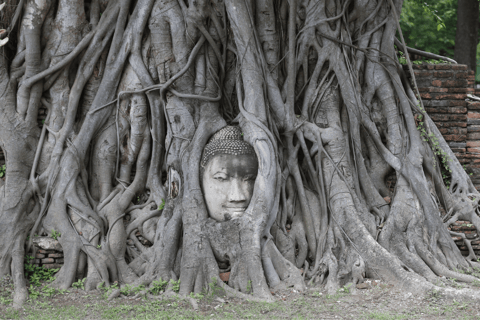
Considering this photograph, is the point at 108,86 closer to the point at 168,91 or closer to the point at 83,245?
the point at 168,91

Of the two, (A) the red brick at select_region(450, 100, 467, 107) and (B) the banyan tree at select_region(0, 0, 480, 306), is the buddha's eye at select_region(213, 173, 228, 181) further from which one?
(A) the red brick at select_region(450, 100, 467, 107)

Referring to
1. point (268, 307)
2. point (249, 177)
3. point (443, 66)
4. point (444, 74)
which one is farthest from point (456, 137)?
point (268, 307)

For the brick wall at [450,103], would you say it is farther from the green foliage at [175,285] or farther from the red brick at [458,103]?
the green foliage at [175,285]

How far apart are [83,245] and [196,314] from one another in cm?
159

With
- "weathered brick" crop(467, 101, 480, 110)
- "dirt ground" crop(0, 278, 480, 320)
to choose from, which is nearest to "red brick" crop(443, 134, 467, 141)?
"weathered brick" crop(467, 101, 480, 110)

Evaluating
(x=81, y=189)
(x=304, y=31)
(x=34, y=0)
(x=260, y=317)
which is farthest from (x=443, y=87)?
(x=34, y=0)

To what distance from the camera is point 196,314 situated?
382 cm

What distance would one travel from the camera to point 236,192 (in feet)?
15.0

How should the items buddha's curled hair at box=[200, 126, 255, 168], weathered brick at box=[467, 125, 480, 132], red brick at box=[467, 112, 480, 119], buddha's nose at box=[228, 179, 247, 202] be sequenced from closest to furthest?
buddha's nose at box=[228, 179, 247, 202] < buddha's curled hair at box=[200, 126, 255, 168] < weathered brick at box=[467, 125, 480, 132] < red brick at box=[467, 112, 480, 119]

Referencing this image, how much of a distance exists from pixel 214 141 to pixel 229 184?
0.49 meters

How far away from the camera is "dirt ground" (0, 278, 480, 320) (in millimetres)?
3668

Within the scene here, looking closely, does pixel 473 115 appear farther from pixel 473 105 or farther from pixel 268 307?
pixel 268 307

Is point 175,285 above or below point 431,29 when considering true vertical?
below

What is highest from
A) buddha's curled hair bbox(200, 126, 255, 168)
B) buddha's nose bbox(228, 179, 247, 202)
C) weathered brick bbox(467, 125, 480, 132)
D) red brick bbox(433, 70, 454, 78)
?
red brick bbox(433, 70, 454, 78)
